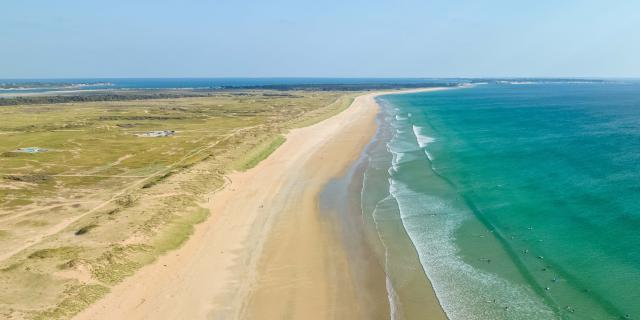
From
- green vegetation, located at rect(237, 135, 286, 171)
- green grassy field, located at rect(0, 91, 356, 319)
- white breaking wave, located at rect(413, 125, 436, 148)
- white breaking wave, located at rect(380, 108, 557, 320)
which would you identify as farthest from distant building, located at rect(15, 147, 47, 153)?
white breaking wave, located at rect(413, 125, 436, 148)

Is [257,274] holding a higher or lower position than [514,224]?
lower

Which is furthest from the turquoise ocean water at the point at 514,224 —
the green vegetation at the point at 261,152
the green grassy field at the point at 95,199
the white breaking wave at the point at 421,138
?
the green grassy field at the point at 95,199

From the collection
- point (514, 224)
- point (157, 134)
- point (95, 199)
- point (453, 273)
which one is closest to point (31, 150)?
point (157, 134)

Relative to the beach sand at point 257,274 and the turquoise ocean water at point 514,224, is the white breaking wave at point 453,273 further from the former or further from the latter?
the beach sand at point 257,274

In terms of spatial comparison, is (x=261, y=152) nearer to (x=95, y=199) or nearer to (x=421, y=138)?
(x=95, y=199)

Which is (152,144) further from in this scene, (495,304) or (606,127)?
(606,127)

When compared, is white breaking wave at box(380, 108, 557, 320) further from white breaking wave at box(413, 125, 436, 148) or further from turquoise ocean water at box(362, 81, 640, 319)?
white breaking wave at box(413, 125, 436, 148)
